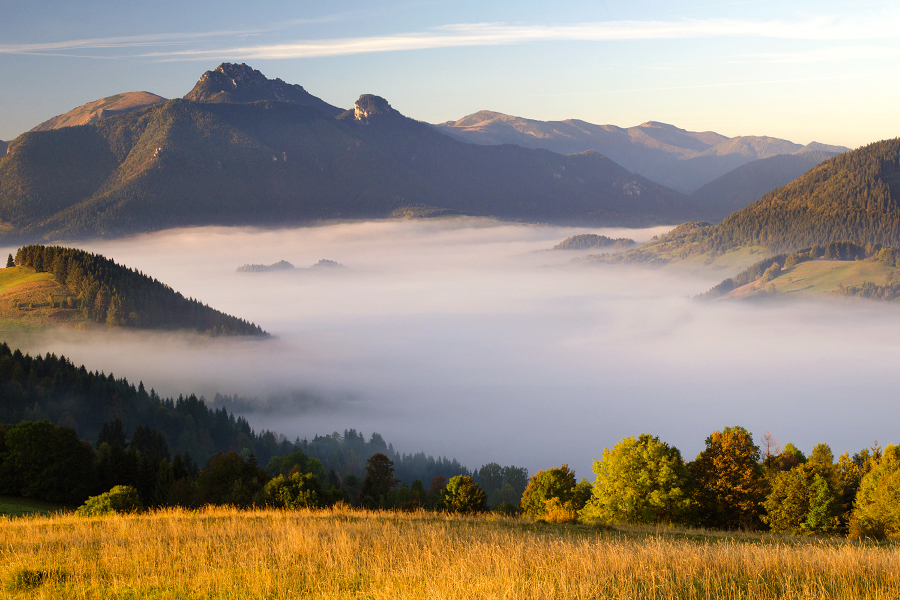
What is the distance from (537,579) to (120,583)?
9768mm

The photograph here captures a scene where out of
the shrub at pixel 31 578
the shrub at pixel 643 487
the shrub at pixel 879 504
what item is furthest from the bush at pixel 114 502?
the shrub at pixel 879 504

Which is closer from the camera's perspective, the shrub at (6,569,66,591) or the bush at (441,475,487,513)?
the shrub at (6,569,66,591)

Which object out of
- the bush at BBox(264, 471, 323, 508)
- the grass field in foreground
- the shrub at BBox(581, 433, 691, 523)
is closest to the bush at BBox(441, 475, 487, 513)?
the bush at BBox(264, 471, 323, 508)

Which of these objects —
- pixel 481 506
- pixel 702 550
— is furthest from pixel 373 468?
pixel 702 550

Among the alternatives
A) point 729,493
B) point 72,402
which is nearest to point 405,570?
point 729,493

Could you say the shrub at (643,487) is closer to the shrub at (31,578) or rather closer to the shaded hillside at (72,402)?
the shrub at (31,578)

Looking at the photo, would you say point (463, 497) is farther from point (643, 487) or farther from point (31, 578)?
point (31, 578)

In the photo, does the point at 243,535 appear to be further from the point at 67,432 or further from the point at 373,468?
the point at 373,468

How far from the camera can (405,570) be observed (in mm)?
15461

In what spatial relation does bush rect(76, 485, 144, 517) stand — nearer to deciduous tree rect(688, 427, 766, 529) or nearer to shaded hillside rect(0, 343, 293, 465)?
deciduous tree rect(688, 427, 766, 529)

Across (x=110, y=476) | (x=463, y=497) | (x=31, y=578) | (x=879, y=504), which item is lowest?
(x=463, y=497)

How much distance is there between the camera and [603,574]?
1452 cm

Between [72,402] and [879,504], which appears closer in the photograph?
[879,504]

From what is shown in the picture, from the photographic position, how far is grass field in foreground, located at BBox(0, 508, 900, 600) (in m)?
13.7
